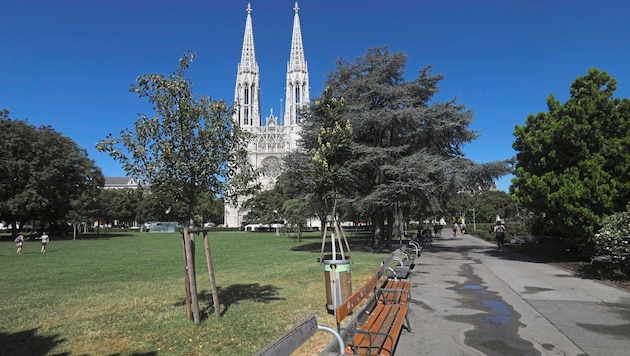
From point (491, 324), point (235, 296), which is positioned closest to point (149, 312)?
point (235, 296)

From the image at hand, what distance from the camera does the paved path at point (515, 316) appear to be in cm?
543

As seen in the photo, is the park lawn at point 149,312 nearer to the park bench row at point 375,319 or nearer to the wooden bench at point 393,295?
the park bench row at point 375,319

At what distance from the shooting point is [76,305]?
328 inches

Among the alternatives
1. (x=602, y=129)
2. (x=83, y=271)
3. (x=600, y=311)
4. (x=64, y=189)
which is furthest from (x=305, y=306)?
(x=64, y=189)

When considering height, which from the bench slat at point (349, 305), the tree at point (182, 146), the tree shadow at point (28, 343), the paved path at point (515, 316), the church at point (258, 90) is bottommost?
the paved path at point (515, 316)

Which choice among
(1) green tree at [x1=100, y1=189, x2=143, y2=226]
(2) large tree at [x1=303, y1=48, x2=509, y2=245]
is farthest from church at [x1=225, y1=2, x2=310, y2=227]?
(2) large tree at [x1=303, y1=48, x2=509, y2=245]

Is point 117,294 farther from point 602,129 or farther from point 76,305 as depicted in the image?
point 602,129

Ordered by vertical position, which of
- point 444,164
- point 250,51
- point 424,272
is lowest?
point 424,272

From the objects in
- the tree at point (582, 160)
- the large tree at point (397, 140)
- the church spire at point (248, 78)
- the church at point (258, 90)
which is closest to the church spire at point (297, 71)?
the church at point (258, 90)

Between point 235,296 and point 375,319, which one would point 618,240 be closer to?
point 375,319

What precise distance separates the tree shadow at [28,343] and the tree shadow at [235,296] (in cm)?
223

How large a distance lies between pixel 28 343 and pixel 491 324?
7078 mm

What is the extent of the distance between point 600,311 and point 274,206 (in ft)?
183

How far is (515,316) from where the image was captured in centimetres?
709
